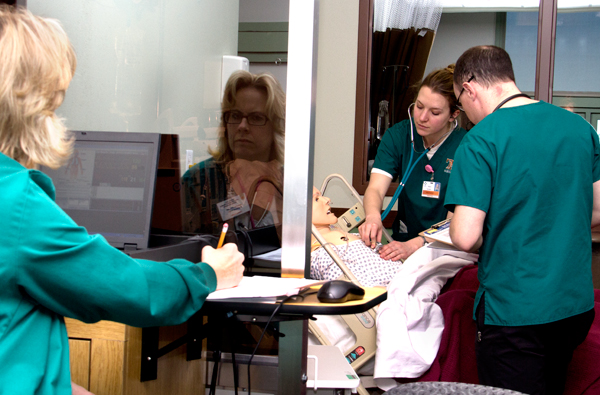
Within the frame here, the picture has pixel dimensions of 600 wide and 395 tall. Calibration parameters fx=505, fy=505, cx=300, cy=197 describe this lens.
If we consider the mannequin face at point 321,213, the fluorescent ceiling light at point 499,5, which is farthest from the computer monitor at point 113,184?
the fluorescent ceiling light at point 499,5

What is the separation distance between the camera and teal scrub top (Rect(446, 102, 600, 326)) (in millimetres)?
1391

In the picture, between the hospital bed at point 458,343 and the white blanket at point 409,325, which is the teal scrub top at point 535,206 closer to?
the hospital bed at point 458,343

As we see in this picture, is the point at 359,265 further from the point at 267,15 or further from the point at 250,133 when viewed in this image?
the point at 267,15

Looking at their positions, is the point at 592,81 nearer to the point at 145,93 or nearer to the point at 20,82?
the point at 145,93

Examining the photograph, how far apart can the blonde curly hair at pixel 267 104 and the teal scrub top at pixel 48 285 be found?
72 centimetres

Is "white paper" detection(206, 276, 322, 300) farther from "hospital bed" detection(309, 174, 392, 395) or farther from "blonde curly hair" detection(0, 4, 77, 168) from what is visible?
"hospital bed" detection(309, 174, 392, 395)

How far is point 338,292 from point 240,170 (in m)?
0.70

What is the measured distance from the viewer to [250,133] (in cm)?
157

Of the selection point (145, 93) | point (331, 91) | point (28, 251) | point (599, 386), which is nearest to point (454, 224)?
point (599, 386)

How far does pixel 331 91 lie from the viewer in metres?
3.88

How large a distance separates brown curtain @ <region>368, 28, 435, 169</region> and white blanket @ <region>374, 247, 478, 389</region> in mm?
1942

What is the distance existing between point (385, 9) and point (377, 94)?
2.21ft

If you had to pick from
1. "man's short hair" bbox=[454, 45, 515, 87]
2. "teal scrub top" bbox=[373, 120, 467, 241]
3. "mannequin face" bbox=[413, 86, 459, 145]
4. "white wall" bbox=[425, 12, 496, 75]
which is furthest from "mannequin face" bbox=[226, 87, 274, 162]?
"white wall" bbox=[425, 12, 496, 75]

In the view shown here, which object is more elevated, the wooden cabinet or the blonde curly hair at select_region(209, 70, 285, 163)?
the blonde curly hair at select_region(209, 70, 285, 163)
